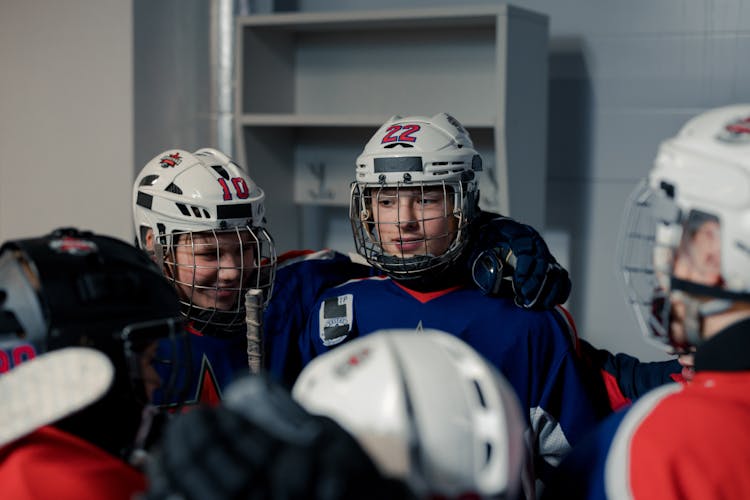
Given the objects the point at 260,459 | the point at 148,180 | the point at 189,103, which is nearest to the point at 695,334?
the point at 260,459

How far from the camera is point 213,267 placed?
6.03 ft

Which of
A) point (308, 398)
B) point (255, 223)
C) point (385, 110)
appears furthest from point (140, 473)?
point (385, 110)

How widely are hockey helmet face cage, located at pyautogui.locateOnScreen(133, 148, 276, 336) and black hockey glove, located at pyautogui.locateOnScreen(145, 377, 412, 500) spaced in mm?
1062

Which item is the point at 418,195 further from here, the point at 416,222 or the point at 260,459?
the point at 260,459

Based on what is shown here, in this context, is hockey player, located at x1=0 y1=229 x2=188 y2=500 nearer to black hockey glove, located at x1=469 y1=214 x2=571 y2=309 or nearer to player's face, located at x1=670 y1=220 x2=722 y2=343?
player's face, located at x1=670 y1=220 x2=722 y2=343

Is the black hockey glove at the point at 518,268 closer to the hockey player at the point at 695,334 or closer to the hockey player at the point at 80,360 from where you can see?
the hockey player at the point at 695,334

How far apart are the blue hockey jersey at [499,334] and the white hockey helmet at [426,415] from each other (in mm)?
941

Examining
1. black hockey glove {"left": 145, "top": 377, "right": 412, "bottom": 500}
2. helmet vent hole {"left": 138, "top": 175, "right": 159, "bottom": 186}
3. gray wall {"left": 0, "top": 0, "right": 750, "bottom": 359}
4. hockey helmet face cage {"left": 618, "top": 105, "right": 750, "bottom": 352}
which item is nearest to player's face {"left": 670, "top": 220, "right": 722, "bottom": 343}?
hockey helmet face cage {"left": 618, "top": 105, "right": 750, "bottom": 352}

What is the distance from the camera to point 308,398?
36.0 inches

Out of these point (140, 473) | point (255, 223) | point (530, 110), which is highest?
point (530, 110)

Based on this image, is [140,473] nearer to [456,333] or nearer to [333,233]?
[456,333]

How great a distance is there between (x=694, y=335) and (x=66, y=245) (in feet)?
2.72

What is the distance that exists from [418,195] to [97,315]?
1.00 metres

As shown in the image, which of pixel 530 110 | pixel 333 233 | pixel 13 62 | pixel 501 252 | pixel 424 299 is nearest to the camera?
pixel 501 252
